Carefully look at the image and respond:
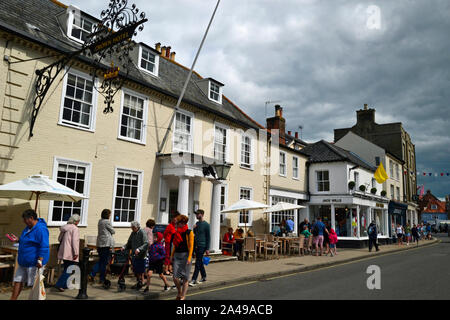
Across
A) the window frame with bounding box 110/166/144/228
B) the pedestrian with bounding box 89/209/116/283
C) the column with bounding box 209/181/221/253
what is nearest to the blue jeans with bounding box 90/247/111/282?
the pedestrian with bounding box 89/209/116/283

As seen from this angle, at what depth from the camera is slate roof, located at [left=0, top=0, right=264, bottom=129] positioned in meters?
10.1

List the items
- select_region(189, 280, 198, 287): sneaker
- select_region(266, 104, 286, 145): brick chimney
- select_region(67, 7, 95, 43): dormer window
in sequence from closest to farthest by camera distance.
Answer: select_region(189, 280, 198, 287): sneaker → select_region(67, 7, 95, 43): dormer window → select_region(266, 104, 286, 145): brick chimney

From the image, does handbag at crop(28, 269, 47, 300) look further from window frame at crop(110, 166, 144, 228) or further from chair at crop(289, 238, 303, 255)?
chair at crop(289, 238, 303, 255)

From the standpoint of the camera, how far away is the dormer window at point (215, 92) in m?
18.5

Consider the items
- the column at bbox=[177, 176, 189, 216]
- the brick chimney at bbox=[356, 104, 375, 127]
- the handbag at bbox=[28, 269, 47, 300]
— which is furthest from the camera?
the brick chimney at bbox=[356, 104, 375, 127]

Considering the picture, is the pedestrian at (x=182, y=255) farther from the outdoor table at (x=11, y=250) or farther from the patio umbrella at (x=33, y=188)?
the outdoor table at (x=11, y=250)

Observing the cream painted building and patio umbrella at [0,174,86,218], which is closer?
patio umbrella at [0,174,86,218]

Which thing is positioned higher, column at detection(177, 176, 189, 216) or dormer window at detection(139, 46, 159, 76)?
dormer window at detection(139, 46, 159, 76)

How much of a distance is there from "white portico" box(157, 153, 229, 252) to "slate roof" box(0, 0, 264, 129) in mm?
2867

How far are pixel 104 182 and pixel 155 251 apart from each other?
447cm

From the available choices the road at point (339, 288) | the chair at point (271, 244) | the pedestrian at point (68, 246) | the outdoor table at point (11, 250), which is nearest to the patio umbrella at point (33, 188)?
the pedestrian at point (68, 246)

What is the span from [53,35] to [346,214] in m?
22.3

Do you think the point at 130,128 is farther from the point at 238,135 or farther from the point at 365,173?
the point at 365,173
